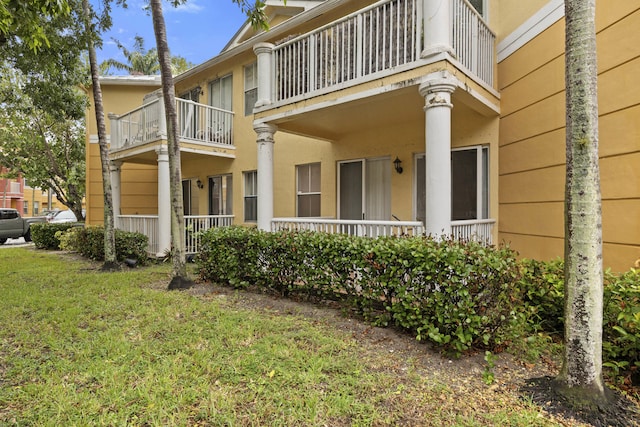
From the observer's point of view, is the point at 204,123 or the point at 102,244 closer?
the point at 102,244

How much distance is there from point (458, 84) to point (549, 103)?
173cm


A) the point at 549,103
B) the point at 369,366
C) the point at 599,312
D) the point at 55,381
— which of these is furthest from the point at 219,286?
the point at 549,103

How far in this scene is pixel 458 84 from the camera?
16.7ft

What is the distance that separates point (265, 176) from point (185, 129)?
4.21 m

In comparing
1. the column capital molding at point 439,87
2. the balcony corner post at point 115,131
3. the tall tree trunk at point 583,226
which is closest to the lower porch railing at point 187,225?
the balcony corner post at point 115,131

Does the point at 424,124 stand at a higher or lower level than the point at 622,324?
higher

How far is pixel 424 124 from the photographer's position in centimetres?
732

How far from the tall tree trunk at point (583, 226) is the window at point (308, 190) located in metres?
6.86

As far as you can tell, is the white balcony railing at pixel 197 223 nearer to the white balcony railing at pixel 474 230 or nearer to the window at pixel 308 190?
the window at pixel 308 190

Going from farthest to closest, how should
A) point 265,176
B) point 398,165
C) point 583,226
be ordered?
point 398,165 < point 265,176 < point 583,226

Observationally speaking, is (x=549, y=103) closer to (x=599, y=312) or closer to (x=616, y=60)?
(x=616, y=60)

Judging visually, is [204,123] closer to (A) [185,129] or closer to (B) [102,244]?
(A) [185,129]

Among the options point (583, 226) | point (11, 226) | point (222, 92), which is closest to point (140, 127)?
point (222, 92)

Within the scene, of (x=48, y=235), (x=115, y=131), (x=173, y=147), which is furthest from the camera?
(x=48, y=235)
